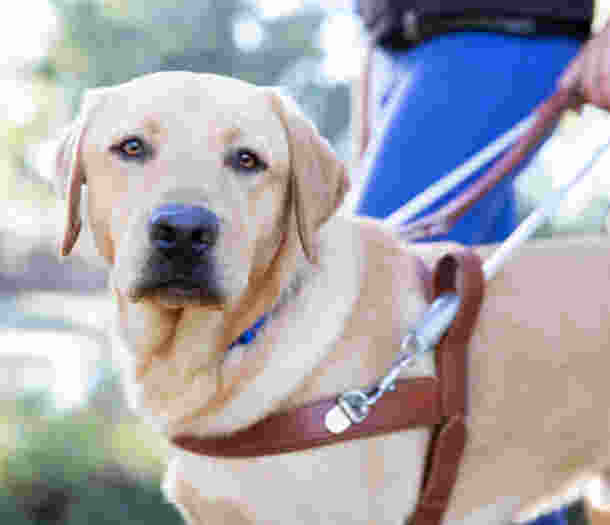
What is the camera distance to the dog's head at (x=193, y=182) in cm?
171

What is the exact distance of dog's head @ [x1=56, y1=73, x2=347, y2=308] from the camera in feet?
5.62

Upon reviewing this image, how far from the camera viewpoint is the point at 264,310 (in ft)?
6.16

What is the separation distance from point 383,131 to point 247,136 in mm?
926

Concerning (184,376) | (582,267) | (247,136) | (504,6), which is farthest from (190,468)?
(504,6)

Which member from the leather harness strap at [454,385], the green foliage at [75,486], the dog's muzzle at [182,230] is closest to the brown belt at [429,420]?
the leather harness strap at [454,385]

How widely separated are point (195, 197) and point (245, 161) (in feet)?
0.70

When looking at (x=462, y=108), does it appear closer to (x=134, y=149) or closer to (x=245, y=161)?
(x=245, y=161)

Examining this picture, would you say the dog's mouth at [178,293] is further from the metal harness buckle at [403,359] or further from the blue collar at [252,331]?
the metal harness buckle at [403,359]

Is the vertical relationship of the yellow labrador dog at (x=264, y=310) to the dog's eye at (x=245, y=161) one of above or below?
below

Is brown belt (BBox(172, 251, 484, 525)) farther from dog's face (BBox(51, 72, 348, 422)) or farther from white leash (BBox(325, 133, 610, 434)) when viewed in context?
dog's face (BBox(51, 72, 348, 422))

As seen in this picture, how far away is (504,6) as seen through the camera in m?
2.54

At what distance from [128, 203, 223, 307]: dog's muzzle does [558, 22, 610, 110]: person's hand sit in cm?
113

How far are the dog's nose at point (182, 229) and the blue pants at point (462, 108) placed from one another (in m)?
1.04

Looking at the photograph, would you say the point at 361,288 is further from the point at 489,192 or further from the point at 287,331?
the point at 489,192
